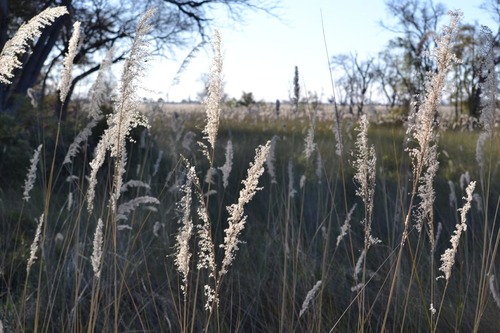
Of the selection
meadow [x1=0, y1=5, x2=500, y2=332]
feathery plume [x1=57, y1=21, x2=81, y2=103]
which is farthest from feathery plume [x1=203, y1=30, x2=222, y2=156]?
feathery plume [x1=57, y1=21, x2=81, y2=103]

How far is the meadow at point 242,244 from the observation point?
179cm

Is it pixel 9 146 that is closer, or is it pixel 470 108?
pixel 9 146

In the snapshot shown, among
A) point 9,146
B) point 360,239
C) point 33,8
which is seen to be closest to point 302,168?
point 360,239

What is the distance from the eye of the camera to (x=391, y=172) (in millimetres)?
7137

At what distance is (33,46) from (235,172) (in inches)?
326

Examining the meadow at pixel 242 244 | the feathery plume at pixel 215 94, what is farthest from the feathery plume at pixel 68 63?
the feathery plume at pixel 215 94

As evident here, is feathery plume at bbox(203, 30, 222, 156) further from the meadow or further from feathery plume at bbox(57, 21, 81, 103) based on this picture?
feathery plume at bbox(57, 21, 81, 103)

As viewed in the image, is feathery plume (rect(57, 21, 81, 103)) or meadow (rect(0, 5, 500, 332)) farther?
feathery plume (rect(57, 21, 81, 103))

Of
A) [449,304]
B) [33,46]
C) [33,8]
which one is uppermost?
[33,8]

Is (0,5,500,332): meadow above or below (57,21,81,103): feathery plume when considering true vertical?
below

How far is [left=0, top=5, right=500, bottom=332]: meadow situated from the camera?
179cm

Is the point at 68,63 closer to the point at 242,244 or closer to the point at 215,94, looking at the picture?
the point at 215,94

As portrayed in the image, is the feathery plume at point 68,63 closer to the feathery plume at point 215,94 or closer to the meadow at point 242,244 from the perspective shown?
the meadow at point 242,244

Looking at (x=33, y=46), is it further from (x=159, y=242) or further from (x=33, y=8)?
(x=159, y=242)
